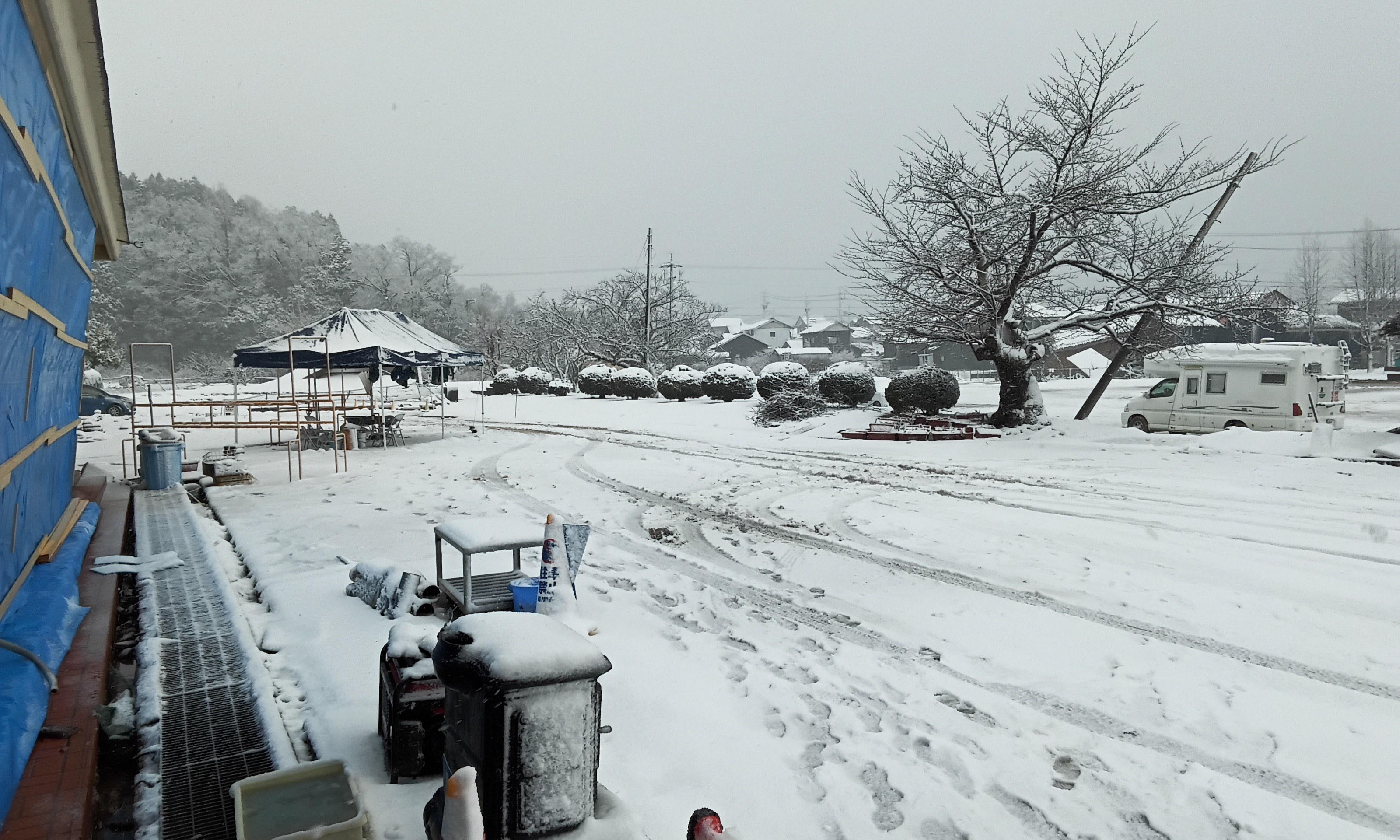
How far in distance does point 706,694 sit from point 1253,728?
9.28ft

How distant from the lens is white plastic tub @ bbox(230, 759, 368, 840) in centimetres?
269

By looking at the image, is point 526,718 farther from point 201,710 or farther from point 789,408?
point 789,408

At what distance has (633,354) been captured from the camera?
4062 centimetres

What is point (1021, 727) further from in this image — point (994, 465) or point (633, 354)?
point (633, 354)

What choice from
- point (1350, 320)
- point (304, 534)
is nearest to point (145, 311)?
point (304, 534)

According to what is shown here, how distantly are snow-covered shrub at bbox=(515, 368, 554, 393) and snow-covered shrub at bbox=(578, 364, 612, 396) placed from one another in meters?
3.57

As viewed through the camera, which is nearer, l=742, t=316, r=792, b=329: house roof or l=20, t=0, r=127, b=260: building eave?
l=20, t=0, r=127, b=260: building eave

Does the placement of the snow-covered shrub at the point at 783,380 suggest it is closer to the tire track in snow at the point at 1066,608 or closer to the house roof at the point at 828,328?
the tire track in snow at the point at 1066,608

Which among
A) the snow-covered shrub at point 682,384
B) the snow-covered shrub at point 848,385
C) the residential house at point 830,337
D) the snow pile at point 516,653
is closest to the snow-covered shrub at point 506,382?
the snow-covered shrub at point 682,384

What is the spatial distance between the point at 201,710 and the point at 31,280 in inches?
94.6

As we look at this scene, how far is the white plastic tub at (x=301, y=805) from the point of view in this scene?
2691mm

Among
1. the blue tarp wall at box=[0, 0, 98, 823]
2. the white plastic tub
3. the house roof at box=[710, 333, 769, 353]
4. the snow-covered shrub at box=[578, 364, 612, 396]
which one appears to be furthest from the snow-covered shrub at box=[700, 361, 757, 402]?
the house roof at box=[710, 333, 769, 353]

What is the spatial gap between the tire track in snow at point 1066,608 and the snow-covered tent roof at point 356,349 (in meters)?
9.15

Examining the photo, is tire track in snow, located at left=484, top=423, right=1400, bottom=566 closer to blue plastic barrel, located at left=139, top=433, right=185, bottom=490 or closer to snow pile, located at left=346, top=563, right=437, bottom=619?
snow pile, located at left=346, top=563, right=437, bottom=619
